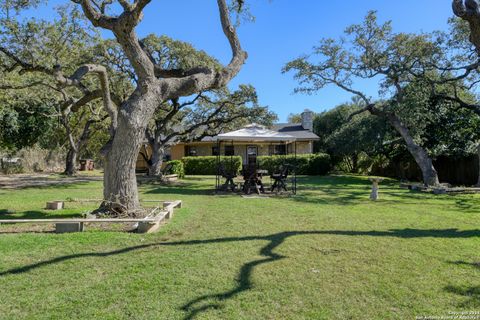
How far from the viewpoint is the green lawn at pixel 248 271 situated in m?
2.94

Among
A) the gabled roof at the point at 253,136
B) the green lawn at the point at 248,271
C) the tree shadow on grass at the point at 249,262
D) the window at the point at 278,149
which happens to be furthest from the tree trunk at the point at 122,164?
the window at the point at 278,149

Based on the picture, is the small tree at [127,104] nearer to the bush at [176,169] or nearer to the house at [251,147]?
the bush at [176,169]

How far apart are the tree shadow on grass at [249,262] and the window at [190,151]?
22774 millimetres

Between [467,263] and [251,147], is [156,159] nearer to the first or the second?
[251,147]

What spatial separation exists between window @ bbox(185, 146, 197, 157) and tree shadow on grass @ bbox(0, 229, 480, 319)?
74.7 feet

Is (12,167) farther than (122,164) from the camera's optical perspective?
Yes

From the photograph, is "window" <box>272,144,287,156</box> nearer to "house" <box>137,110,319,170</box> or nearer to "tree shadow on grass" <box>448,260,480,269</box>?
"house" <box>137,110,319,170</box>

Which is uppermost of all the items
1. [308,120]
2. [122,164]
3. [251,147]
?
[308,120]

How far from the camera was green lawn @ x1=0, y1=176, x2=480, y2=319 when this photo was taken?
2.94m

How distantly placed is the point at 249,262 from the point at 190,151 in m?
24.5

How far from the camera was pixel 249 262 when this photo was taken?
13.4 ft

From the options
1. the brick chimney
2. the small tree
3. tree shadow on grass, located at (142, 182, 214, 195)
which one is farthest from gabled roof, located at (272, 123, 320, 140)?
the small tree

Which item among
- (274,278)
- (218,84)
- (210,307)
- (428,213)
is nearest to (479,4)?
(428,213)

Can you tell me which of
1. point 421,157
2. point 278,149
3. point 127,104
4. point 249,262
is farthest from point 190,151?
point 249,262
